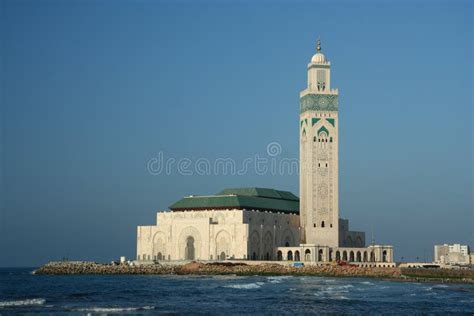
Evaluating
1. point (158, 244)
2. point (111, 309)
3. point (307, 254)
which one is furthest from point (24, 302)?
point (158, 244)

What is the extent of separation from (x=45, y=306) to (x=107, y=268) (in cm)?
5892

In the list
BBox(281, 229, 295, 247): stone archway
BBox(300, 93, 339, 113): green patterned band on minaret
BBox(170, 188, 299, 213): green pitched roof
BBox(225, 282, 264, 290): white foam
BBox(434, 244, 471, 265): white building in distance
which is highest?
BBox(300, 93, 339, 113): green patterned band on minaret

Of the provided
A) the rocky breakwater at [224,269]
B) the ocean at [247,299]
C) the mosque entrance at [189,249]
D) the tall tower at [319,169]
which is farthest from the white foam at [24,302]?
the tall tower at [319,169]

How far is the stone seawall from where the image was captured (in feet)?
279

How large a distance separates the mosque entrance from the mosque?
28 millimetres

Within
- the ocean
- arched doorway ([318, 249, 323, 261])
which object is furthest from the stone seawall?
the ocean

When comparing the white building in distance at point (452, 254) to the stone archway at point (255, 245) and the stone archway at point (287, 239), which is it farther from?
the stone archway at point (255, 245)

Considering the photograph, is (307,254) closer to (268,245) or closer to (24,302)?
(268,245)

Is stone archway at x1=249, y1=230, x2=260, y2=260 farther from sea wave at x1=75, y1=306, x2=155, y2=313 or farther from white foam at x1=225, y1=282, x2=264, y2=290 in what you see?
sea wave at x1=75, y1=306, x2=155, y2=313

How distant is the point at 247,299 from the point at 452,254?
87046 mm

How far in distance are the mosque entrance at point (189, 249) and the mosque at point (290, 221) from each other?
1.1 inches

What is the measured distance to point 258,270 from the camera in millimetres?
97438

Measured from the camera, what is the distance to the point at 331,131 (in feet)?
381

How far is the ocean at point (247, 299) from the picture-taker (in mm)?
47500
